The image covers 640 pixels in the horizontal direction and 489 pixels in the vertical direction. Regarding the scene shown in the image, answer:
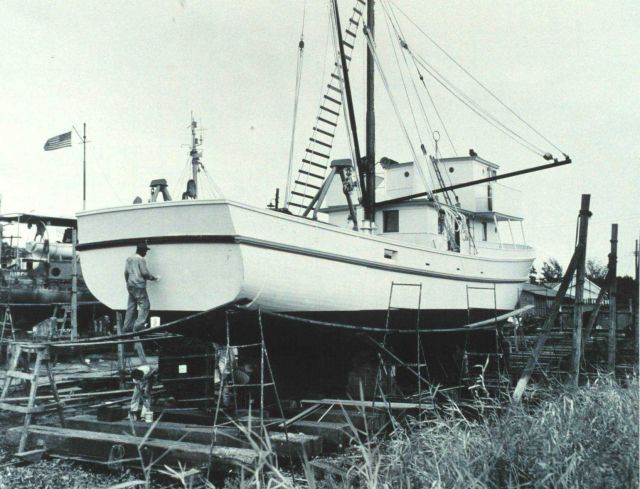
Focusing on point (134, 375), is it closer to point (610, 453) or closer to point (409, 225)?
point (610, 453)

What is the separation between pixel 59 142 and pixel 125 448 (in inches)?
529

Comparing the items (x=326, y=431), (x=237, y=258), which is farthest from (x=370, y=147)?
(x=326, y=431)

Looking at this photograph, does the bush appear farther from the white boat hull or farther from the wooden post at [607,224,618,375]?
the wooden post at [607,224,618,375]

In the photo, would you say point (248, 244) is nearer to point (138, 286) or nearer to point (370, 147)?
point (138, 286)

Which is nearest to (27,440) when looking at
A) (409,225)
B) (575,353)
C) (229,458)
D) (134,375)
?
→ (134,375)

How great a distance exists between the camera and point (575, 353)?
7812mm

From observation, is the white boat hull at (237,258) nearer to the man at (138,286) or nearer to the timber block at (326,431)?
the man at (138,286)

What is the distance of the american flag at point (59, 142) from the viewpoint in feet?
55.9

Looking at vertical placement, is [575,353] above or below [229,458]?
above

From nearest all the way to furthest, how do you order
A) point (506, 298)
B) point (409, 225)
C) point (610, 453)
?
point (610, 453), point (506, 298), point (409, 225)

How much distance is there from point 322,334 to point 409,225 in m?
7.44

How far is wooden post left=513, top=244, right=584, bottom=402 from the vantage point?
22.4 ft

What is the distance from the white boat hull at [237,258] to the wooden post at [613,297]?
Answer: 219 cm

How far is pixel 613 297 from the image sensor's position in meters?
9.17
